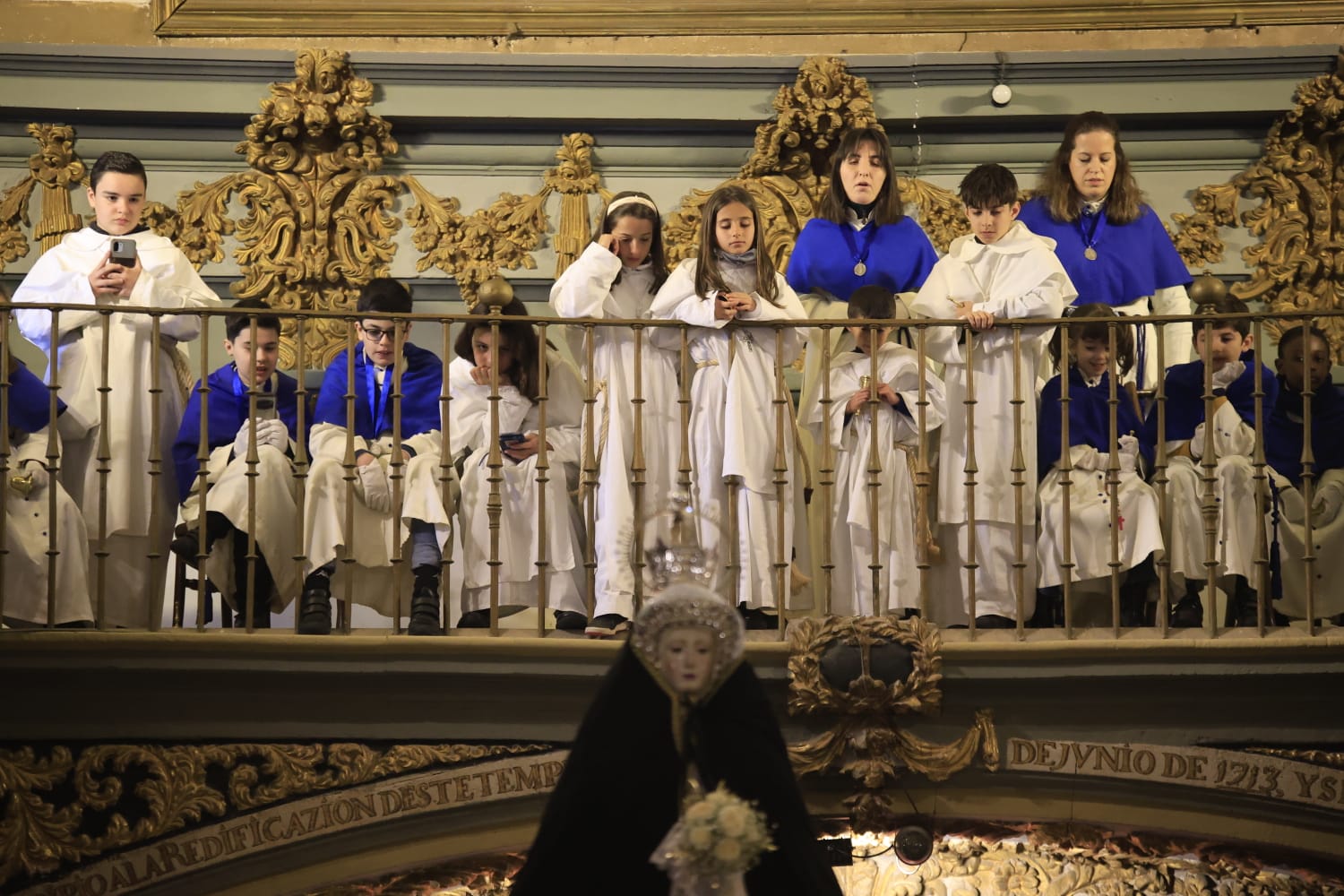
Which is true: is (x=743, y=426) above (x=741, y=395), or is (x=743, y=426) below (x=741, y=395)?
below

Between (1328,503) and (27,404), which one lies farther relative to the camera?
(1328,503)

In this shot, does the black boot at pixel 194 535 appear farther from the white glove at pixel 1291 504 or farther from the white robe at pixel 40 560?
the white glove at pixel 1291 504

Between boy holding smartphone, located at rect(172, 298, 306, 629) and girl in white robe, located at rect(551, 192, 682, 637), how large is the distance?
3.34 ft

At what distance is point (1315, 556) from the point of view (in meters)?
8.37

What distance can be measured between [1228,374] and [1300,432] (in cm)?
32

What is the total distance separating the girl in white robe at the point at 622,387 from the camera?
8250 millimetres

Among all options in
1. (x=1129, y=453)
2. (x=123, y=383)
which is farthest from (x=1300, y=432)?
(x=123, y=383)

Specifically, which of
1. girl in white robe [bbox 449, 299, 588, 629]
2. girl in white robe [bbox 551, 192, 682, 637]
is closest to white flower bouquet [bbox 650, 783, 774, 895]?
girl in white robe [bbox 551, 192, 682, 637]

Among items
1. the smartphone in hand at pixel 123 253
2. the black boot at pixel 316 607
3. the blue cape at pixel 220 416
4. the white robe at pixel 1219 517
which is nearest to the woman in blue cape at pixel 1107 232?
the white robe at pixel 1219 517

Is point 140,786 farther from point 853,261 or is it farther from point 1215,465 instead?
point 1215,465

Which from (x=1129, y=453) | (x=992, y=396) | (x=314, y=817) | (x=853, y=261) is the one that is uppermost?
(x=853, y=261)

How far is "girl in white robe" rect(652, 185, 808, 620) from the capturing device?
27.3ft

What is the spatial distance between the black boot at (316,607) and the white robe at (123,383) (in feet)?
1.59

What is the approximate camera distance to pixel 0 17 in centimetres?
1082
